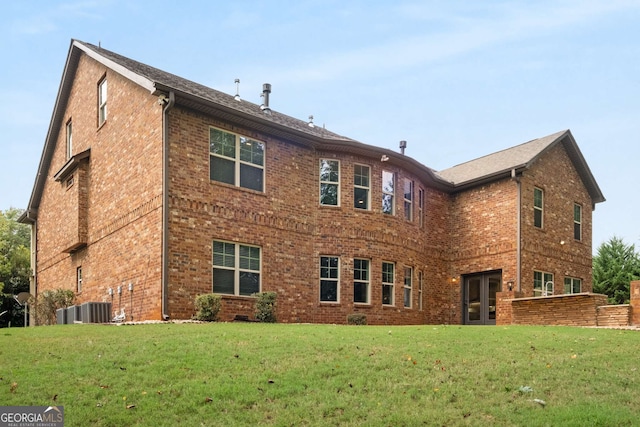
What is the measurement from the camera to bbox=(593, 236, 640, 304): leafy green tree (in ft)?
111

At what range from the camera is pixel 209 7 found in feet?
64.8

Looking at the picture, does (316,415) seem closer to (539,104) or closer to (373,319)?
(373,319)

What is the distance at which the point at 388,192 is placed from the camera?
21.7 meters

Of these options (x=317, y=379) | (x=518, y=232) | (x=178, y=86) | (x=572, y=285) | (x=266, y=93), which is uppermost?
(x=266, y=93)

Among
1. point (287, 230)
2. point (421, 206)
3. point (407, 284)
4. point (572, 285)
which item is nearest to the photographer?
point (287, 230)

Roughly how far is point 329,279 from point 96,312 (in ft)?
22.1

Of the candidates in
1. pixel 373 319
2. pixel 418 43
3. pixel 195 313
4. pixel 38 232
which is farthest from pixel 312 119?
pixel 38 232

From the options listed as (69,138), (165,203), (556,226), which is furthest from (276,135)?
(556,226)

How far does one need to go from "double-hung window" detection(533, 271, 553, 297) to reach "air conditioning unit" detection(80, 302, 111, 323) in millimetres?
14914

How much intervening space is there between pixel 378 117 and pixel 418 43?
14204 millimetres

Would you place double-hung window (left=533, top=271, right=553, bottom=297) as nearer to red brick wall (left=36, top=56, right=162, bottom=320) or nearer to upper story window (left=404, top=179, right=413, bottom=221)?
upper story window (left=404, top=179, right=413, bottom=221)

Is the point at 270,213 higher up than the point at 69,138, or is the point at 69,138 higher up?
the point at 69,138

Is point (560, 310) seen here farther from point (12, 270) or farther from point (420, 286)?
point (12, 270)

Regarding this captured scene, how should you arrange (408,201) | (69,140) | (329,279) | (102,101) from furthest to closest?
(69,140), (408,201), (102,101), (329,279)
